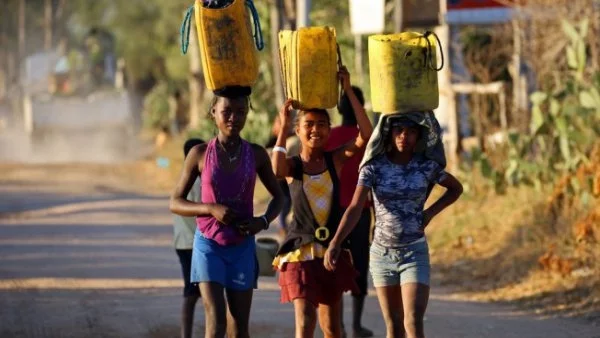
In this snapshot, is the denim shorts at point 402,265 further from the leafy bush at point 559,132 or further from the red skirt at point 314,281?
the leafy bush at point 559,132

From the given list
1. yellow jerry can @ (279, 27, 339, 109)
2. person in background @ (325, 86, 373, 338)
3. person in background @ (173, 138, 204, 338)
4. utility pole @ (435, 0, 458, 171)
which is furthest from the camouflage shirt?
utility pole @ (435, 0, 458, 171)

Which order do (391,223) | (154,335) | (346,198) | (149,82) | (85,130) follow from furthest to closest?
(149,82) → (85,130) → (154,335) → (346,198) → (391,223)

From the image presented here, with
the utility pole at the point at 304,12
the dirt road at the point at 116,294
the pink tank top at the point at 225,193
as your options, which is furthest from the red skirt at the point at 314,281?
the utility pole at the point at 304,12

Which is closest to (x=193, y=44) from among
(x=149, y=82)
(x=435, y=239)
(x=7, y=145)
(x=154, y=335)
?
(x=7, y=145)

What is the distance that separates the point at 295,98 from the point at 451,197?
108cm

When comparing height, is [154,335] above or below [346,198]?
below

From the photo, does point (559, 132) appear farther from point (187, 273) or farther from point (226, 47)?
point (226, 47)

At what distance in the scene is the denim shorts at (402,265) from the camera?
284 inches

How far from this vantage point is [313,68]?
768cm

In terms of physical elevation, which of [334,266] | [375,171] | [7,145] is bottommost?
[7,145]

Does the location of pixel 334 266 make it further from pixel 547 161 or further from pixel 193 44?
pixel 193 44

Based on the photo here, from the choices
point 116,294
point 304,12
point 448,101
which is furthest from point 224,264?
point 448,101

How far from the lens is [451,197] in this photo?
750cm

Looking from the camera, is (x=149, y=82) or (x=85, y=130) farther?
(x=149, y=82)
